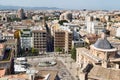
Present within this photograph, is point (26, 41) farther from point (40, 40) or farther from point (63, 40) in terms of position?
point (63, 40)

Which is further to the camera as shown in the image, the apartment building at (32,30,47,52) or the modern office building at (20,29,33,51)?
the modern office building at (20,29,33,51)

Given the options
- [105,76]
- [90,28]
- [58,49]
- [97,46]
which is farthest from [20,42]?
[105,76]

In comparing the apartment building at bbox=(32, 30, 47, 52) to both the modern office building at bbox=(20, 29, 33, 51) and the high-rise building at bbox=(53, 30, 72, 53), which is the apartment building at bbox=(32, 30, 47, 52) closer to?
the modern office building at bbox=(20, 29, 33, 51)

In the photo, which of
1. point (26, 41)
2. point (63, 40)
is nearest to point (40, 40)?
point (26, 41)

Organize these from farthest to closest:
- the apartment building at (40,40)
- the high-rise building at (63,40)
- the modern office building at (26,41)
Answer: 1. the modern office building at (26,41)
2. the high-rise building at (63,40)
3. the apartment building at (40,40)

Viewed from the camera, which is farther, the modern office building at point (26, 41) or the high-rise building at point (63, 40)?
the modern office building at point (26, 41)

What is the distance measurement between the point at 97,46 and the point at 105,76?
88.1 ft

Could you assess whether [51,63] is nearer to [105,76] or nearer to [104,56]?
[104,56]

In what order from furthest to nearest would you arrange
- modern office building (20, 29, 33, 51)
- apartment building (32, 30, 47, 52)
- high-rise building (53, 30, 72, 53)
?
modern office building (20, 29, 33, 51)
high-rise building (53, 30, 72, 53)
apartment building (32, 30, 47, 52)

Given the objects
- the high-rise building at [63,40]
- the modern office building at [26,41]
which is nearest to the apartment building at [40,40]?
the modern office building at [26,41]

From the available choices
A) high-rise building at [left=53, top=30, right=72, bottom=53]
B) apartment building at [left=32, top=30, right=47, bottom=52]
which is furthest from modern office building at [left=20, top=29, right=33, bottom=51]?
high-rise building at [left=53, top=30, right=72, bottom=53]

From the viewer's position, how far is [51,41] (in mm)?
93625

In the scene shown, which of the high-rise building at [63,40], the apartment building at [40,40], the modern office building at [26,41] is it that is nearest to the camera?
the apartment building at [40,40]

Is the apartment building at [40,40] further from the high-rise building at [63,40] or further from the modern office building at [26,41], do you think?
the high-rise building at [63,40]
